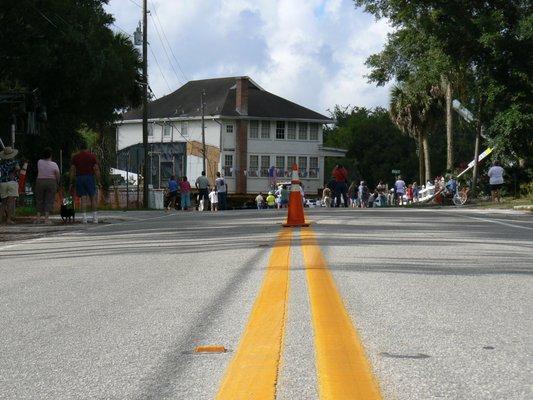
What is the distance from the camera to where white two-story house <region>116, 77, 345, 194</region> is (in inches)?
3118

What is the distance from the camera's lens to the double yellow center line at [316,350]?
436 centimetres

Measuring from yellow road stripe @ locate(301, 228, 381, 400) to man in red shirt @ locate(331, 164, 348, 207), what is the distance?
28030mm

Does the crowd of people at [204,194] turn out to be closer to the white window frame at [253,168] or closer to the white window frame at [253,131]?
the white window frame at [253,168]

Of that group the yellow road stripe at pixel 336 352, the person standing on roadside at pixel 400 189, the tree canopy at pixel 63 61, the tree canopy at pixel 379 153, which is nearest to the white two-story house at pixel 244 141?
the tree canopy at pixel 379 153

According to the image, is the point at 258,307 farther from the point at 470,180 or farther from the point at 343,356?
the point at 470,180

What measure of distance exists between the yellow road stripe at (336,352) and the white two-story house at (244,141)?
69.6 m

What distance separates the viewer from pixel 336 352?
5.23m

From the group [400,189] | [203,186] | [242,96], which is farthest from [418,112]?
[242,96]

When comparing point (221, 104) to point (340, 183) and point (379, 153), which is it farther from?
point (340, 183)

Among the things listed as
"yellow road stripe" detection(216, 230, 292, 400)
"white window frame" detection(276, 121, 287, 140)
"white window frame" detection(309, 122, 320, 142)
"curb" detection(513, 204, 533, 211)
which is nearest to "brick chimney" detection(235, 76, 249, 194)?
"white window frame" detection(276, 121, 287, 140)

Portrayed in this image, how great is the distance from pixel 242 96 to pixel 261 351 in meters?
75.0

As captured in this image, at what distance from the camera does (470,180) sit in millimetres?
46906

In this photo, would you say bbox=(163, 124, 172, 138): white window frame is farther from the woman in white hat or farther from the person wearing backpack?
the woman in white hat

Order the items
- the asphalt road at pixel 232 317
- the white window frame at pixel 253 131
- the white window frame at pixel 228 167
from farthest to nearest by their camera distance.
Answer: the white window frame at pixel 253 131 < the white window frame at pixel 228 167 < the asphalt road at pixel 232 317
